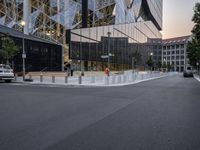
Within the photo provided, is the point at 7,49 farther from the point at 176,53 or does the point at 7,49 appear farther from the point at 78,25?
the point at 176,53

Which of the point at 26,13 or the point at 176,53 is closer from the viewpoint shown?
the point at 26,13

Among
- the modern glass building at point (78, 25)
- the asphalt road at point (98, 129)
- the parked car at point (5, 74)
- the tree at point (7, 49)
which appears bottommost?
the asphalt road at point (98, 129)

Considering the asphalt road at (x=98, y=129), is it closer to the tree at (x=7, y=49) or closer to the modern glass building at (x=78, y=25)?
the tree at (x=7, y=49)

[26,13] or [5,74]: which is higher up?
[26,13]

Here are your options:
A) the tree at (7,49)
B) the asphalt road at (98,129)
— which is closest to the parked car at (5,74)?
the tree at (7,49)

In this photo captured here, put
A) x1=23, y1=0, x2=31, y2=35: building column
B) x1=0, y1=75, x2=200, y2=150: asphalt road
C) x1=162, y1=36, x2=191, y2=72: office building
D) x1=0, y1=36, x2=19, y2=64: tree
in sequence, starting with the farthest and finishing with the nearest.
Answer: x1=162, y1=36, x2=191, y2=72: office building → x1=23, y1=0, x2=31, y2=35: building column → x1=0, y1=36, x2=19, y2=64: tree → x1=0, y1=75, x2=200, y2=150: asphalt road

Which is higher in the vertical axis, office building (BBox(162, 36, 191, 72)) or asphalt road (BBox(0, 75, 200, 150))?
office building (BBox(162, 36, 191, 72))

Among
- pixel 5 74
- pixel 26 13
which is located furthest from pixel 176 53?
pixel 5 74

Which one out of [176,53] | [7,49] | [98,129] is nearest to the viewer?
[98,129]

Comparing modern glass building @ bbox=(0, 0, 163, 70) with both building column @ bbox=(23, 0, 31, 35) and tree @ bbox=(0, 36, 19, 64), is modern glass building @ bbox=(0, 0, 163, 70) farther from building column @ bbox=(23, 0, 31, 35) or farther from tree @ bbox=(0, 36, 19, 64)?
tree @ bbox=(0, 36, 19, 64)

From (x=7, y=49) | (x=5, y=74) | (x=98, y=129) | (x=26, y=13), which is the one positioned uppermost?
(x=26, y=13)

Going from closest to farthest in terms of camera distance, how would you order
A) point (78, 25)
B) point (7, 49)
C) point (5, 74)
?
1. point (5, 74)
2. point (7, 49)
3. point (78, 25)

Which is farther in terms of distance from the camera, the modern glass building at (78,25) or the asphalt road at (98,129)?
the modern glass building at (78,25)

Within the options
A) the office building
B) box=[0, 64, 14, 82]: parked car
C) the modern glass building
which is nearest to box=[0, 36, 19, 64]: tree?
box=[0, 64, 14, 82]: parked car
